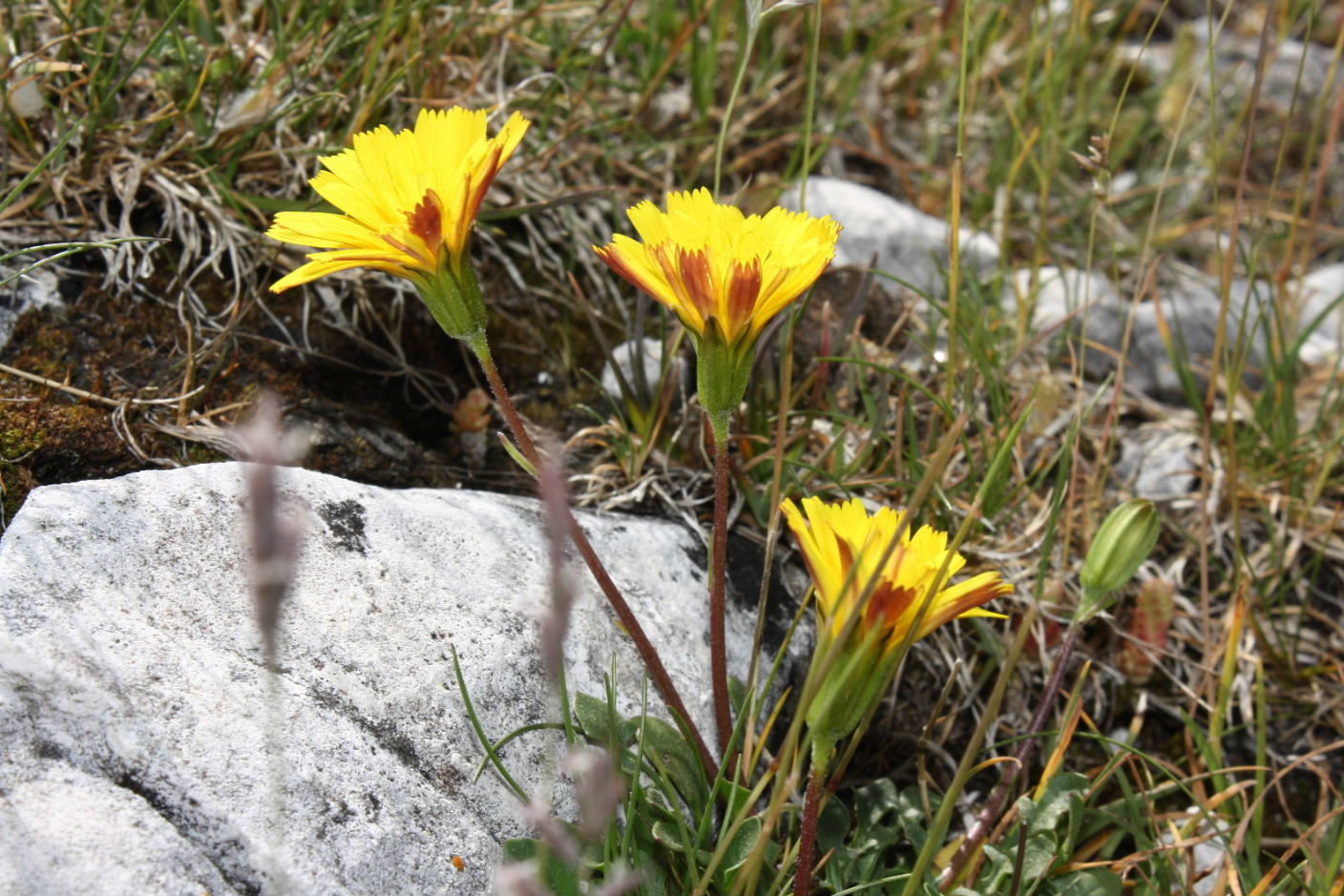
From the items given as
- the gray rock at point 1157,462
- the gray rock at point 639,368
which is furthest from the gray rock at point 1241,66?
the gray rock at point 639,368

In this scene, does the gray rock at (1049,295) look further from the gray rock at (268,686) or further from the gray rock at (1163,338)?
the gray rock at (268,686)

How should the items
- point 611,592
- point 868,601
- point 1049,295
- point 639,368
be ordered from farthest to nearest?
point 1049,295, point 639,368, point 611,592, point 868,601

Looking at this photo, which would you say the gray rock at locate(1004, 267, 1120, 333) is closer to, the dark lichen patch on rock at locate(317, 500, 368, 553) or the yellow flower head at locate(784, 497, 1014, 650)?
the yellow flower head at locate(784, 497, 1014, 650)

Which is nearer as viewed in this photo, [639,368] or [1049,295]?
[639,368]

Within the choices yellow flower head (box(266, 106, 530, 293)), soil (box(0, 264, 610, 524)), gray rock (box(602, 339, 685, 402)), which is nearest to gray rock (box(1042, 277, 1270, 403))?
gray rock (box(602, 339, 685, 402))

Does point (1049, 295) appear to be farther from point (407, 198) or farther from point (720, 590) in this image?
point (407, 198)

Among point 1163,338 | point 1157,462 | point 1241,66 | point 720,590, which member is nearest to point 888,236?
point 1163,338
